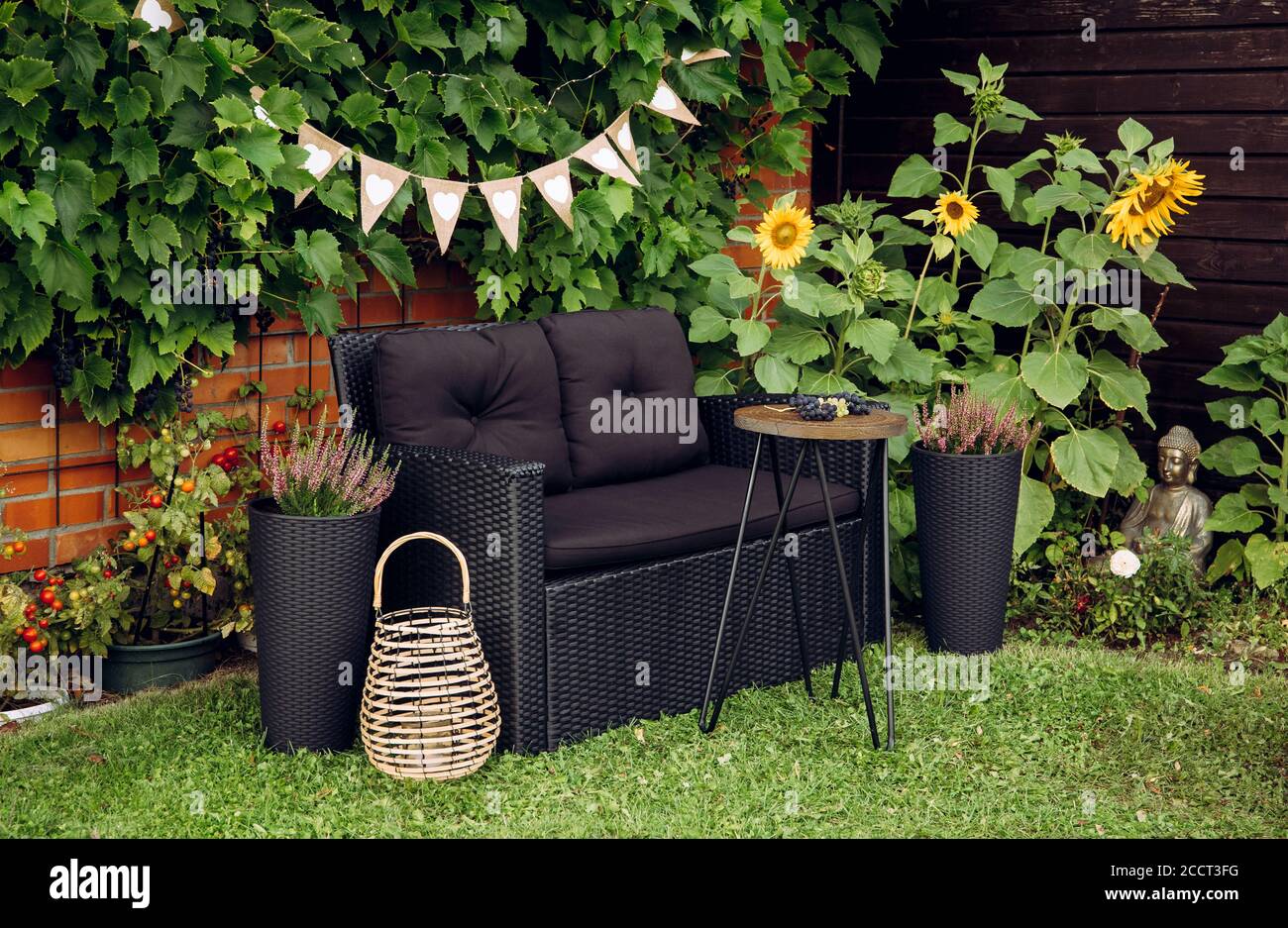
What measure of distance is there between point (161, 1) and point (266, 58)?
30cm

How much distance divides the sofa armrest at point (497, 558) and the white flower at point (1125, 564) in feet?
6.54

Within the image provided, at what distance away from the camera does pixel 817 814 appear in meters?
3.00

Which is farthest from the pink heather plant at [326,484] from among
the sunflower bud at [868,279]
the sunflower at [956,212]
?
the sunflower at [956,212]

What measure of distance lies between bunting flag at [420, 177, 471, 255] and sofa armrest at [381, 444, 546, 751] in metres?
0.75

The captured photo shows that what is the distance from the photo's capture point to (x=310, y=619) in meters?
3.14

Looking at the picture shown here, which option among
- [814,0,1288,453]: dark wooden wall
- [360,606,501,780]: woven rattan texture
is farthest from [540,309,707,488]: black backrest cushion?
[814,0,1288,453]: dark wooden wall

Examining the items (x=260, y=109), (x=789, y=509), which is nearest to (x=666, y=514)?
(x=789, y=509)

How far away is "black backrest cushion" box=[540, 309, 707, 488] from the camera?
3818mm

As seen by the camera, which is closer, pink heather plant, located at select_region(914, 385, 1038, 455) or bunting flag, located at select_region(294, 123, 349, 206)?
bunting flag, located at select_region(294, 123, 349, 206)

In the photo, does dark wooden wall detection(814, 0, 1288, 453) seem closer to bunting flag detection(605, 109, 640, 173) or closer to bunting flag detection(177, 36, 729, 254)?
bunting flag detection(177, 36, 729, 254)

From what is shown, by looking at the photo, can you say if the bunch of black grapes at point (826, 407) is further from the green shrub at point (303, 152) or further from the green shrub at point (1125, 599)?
the green shrub at point (1125, 599)

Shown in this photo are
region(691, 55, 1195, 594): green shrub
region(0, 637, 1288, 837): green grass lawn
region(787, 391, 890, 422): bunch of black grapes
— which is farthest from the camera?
region(691, 55, 1195, 594): green shrub

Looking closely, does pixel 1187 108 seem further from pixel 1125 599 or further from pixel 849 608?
pixel 849 608
